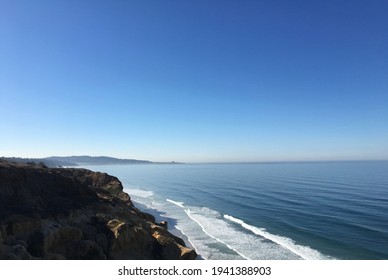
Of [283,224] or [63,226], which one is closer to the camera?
[63,226]

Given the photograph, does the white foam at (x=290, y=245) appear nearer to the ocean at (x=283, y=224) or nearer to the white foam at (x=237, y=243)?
the ocean at (x=283, y=224)

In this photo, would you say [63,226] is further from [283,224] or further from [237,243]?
[283,224]

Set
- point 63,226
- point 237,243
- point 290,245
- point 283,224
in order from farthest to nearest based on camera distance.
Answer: point 283,224, point 237,243, point 290,245, point 63,226

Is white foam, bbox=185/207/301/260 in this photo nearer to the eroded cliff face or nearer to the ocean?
the ocean

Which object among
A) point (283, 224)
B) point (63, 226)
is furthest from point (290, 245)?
point (63, 226)

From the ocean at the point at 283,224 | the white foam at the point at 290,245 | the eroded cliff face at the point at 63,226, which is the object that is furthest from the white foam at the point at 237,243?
the eroded cliff face at the point at 63,226

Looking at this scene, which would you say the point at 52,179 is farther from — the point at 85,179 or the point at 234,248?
the point at 85,179
